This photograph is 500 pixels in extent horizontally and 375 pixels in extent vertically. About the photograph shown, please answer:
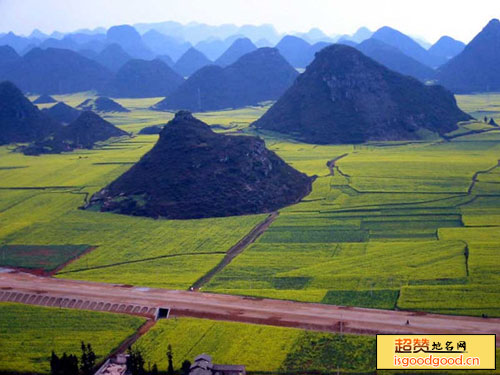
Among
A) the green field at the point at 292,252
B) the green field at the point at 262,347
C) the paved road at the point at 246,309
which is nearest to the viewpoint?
the green field at the point at 262,347

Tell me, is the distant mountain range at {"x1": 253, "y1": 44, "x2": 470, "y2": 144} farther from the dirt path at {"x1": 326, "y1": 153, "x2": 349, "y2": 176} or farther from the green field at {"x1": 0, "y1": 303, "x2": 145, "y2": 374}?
the green field at {"x1": 0, "y1": 303, "x2": 145, "y2": 374}

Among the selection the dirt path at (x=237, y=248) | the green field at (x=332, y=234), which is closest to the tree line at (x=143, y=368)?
the green field at (x=332, y=234)

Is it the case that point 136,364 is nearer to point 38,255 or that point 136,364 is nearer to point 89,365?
point 89,365

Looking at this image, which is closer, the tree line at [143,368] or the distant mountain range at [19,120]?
the tree line at [143,368]

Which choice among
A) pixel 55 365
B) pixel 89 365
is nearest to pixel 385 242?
pixel 89 365

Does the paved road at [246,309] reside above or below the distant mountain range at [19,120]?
below

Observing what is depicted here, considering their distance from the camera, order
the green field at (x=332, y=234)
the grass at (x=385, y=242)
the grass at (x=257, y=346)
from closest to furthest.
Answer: the grass at (x=257, y=346)
the grass at (x=385, y=242)
the green field at (x=332, y=234)

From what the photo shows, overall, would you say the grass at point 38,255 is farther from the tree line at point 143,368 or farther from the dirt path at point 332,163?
the dirt path at point 332,163

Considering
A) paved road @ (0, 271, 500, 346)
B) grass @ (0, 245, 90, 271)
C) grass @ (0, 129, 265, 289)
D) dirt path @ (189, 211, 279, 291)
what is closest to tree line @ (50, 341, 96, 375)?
paved road @ (0, 271, 500, 346)
